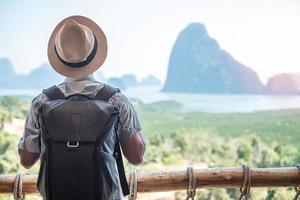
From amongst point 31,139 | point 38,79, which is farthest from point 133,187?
point 38,79

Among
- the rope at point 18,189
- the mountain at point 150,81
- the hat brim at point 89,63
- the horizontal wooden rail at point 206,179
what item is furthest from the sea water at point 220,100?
the hat brim at point 89,63

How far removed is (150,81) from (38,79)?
0.63 meters

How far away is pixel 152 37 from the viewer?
8.23 feet

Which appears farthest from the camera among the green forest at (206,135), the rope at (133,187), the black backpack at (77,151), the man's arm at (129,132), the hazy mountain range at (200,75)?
the hazy mountain range at (200,75)

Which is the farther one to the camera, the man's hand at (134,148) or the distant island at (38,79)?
the distant island at (38,79)

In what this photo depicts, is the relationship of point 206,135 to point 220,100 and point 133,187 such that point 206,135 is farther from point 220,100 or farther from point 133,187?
point 133,187

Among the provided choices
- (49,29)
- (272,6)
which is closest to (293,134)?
(272,6)

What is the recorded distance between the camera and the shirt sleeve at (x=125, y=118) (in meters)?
1.22

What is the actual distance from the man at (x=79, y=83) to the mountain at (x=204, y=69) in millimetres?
1228

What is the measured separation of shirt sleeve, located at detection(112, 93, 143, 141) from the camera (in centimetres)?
122

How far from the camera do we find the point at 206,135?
247 cm

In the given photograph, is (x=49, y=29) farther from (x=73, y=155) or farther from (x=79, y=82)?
(x=73, y=155)

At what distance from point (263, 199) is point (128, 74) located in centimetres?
101

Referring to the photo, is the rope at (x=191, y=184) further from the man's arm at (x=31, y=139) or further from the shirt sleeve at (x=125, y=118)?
the man's arm at (x=31, y=139)
